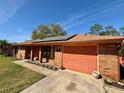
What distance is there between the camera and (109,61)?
7672mm

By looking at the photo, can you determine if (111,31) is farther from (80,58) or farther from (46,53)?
(80,58)

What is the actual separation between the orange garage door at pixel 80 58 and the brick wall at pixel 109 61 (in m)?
0.79

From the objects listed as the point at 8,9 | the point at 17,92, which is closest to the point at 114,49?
the point at 17,92

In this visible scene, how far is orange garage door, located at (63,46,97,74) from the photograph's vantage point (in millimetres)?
9066

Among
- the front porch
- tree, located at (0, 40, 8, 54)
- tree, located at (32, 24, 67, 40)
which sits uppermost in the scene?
tree, located at (32, 24, 67, 40)

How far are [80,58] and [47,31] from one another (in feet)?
115

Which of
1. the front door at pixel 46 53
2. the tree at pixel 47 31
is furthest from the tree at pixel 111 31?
the front door at pixel 46 53

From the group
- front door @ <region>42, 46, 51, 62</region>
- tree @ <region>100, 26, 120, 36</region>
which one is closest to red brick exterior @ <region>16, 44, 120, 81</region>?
front door @ <region>42, 46, 51, 62</region>

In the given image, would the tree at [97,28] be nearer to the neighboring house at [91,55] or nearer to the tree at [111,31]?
the tree at [111,31]

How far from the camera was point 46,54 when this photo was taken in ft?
51.0

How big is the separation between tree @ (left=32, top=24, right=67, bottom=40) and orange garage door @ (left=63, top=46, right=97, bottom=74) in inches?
1238

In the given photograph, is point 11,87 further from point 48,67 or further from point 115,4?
point 115,4

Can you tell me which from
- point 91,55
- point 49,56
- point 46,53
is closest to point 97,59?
point 91,55

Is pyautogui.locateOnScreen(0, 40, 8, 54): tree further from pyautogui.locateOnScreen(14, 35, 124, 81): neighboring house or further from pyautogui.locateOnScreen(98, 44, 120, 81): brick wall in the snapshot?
pyautogui.locateOnScreen(98, 44, 120, 81): brick wall
